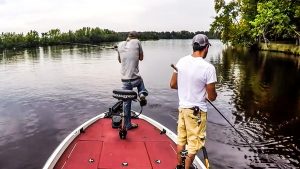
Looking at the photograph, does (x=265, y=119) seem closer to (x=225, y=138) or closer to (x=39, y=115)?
(x=225, y=138)

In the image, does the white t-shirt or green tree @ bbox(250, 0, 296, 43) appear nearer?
the white t-shirt

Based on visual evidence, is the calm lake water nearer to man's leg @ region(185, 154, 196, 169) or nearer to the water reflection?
the water reflection

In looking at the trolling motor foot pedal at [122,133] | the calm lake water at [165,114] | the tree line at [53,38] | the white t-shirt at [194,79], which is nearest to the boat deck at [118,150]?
the trolling motor foot pedal at [122,133]

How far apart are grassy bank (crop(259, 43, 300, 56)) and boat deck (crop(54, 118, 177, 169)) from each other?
49305 millimetres

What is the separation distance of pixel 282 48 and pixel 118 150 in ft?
195

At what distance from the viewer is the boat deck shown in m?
7.22

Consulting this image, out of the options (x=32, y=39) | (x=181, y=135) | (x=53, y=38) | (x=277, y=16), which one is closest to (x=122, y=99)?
(x=181, y=135)

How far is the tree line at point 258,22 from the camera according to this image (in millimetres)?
53188

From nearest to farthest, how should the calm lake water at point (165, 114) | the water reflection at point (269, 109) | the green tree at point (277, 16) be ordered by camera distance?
the calm lake water at point (165, 114) < the water reflection at point (269, 109) < the green tree at point (277, 16)

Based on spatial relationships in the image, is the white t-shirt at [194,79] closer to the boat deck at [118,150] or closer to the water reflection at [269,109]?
the boat deck at [118,150]

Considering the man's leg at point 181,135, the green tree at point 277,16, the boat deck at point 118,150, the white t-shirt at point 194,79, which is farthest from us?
the green tree at point 277,16

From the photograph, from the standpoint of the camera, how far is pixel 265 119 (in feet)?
52.5

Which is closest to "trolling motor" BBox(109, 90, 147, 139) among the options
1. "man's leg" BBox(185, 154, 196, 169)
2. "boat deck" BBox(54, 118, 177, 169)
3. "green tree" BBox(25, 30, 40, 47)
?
"boat deck" BBox(54, 118, 177, 169)

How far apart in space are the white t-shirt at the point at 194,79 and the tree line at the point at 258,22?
47.5m
